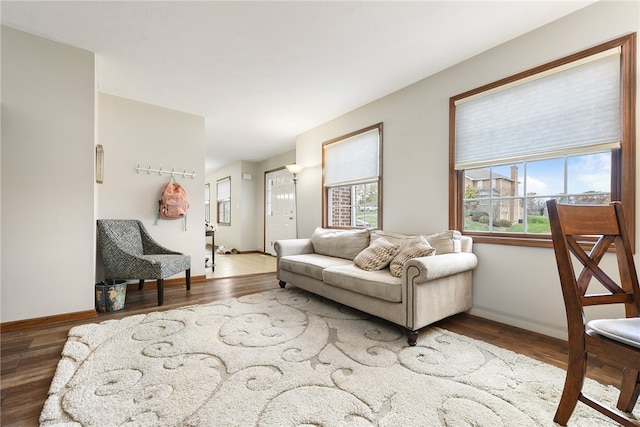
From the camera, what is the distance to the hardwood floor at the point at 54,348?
1.42 m

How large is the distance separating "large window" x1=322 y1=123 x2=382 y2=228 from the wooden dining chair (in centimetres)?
235

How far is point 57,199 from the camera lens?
2492 mm

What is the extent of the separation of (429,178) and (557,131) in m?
1.12

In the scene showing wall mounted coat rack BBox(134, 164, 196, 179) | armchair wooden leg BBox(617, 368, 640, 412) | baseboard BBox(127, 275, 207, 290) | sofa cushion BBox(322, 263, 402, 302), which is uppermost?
wall mounted coat rack BBox(134, 164, 196, 179)

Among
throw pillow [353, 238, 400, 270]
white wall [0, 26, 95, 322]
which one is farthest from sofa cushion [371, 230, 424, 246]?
white wall [0, 26, 95, 322]

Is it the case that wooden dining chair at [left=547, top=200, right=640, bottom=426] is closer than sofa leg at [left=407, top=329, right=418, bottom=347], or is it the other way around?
wooden dining chair at [left=547, top=200, right=640, bottom=426]

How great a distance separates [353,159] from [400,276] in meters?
2.17

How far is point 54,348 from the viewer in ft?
→ 6.57

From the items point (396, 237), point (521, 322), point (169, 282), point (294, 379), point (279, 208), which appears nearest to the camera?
point (294, 379)

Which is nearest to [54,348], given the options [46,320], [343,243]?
[46,320]

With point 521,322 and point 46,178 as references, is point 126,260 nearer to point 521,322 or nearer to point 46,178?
point 46,178

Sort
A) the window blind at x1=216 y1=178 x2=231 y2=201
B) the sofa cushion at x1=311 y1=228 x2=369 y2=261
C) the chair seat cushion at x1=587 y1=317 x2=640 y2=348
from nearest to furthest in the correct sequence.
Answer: the chair seat cushion at x1=587 y1=317 x2=640 y2=348 → the sofa cushion at x1=311 y1=228 x2=369 y2=261 → the window blind at x1=216 y1=178 x2=231 y2=201

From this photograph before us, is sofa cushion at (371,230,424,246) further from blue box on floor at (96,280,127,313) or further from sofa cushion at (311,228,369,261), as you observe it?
blue box on floor at (96,280,127,313)

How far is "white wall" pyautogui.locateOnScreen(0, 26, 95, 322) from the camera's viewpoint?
2.32 meters
